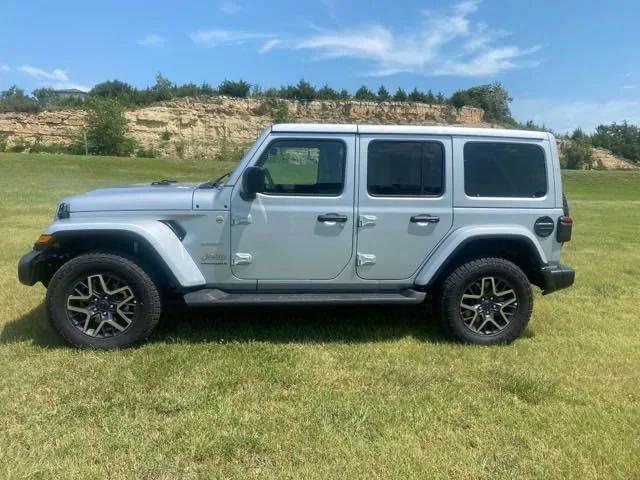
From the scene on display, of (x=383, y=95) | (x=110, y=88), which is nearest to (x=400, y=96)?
(x=383, y=95)

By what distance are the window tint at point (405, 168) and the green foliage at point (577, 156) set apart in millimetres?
65126

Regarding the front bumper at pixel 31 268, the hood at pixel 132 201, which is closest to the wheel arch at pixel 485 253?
the hood at pixel 132 201

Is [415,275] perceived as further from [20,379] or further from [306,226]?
[20,379]

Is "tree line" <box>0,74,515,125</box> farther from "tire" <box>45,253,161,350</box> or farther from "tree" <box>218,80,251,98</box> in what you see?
"tire" <box>45,253,161,350</box>

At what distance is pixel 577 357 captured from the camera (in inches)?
175

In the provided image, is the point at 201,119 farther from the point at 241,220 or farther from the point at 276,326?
the point at 241,220

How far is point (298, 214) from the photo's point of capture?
14.5ft

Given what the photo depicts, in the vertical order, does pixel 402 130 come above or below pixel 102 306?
above

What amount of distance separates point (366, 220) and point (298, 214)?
58 centimetres

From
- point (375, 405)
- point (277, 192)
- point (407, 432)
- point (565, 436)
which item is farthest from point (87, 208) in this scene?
point (565, 436)

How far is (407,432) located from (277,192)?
219 centimetres

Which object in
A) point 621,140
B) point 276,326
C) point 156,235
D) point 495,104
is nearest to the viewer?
point 156,235

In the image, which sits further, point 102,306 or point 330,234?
point 330,234

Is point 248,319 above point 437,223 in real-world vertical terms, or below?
below
